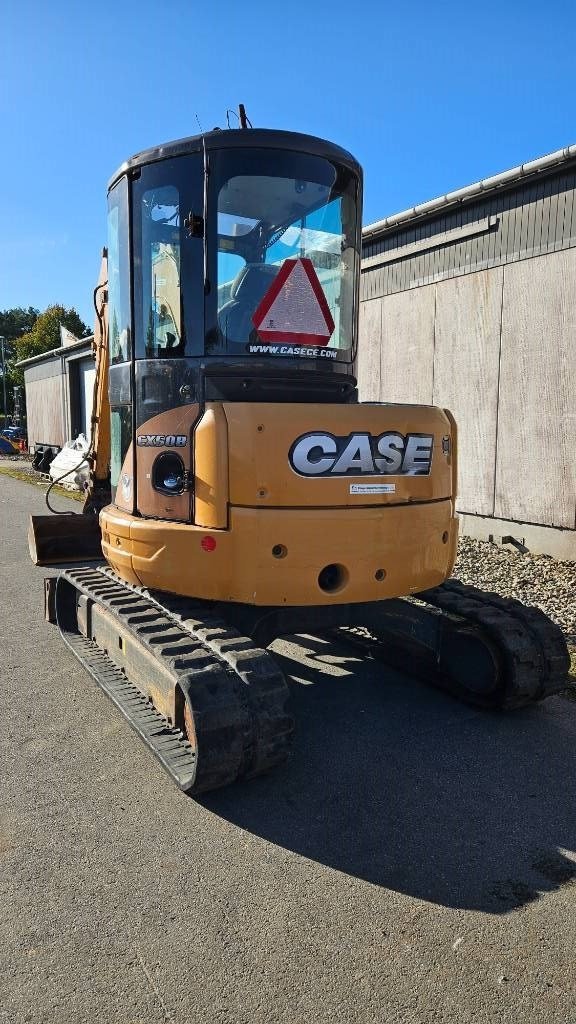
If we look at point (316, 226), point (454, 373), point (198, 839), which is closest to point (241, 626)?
point (198, 839)

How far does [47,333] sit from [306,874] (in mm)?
64946

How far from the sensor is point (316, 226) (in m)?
4.20

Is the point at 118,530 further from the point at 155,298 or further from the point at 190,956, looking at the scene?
the point at 190,956

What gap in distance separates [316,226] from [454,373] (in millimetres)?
6211

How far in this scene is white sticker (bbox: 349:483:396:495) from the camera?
3898 millimetres

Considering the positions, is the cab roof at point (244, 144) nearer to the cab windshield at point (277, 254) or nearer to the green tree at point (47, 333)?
the cab windshield at point (277, 254)

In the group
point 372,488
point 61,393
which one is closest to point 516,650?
point 372,488

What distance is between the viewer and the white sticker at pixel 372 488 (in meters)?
3.90

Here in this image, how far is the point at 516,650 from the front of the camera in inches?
175

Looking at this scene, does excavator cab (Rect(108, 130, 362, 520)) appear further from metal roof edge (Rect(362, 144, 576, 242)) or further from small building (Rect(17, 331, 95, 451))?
small building (Rect(17, 331, 95, 451))

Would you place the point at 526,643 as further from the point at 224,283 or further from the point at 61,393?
the point at 61,393

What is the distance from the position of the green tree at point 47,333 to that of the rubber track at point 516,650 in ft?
184

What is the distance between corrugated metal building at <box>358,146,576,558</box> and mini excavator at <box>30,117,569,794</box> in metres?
4.47

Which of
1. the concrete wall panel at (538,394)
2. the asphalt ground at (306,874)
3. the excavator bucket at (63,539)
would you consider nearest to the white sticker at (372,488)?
→ the asphalt ground at (306,874)
